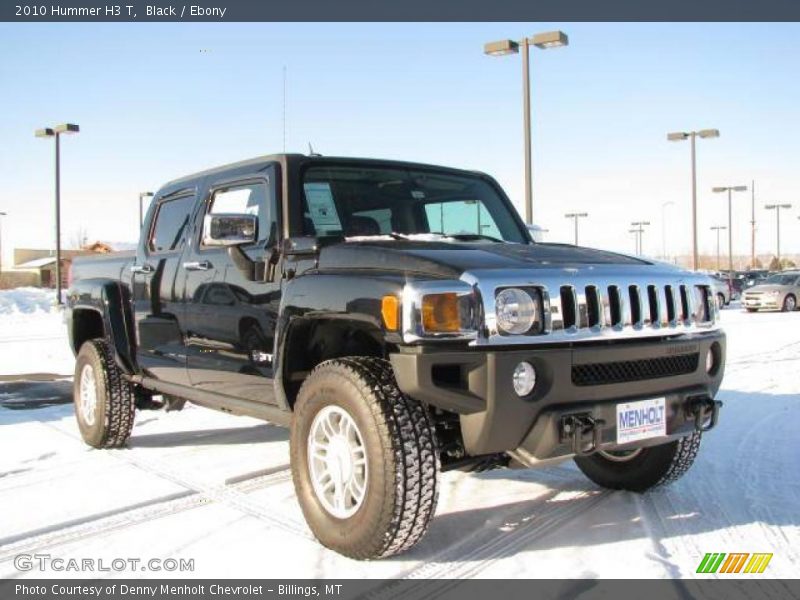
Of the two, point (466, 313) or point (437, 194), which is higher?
point (437, 194)

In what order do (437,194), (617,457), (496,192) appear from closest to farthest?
(617,457) → (437,194) → (496,192)

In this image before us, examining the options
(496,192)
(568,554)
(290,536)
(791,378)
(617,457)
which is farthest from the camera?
(791,378)

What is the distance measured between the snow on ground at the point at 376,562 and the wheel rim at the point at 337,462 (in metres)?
0.24

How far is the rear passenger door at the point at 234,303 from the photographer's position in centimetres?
418

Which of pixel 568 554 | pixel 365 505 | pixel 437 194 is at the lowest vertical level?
pixel 568 554

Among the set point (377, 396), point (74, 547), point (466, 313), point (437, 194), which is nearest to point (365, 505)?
point (377, 396)

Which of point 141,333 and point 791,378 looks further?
point 791,378

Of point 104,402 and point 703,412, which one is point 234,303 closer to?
point 104,402

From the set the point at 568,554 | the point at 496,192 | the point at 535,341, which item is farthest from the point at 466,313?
the point at 496,192

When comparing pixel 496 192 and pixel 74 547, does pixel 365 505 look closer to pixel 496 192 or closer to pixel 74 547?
pixel 74 547

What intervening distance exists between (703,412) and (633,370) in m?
0.47

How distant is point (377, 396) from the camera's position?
3.27 m

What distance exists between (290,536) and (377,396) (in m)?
0.98

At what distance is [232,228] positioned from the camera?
4.16 metres
